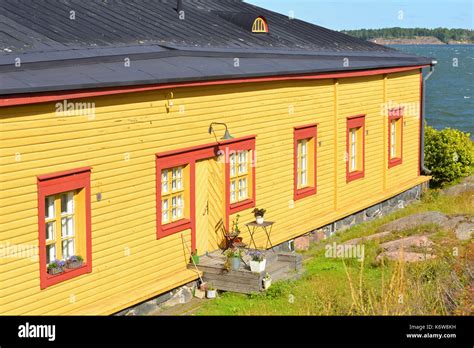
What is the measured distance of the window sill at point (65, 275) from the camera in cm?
1217

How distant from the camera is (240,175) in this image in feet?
56.7

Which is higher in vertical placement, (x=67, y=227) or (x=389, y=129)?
(x=389, y=129)

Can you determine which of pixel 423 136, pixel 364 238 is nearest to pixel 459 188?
pixel 423 136

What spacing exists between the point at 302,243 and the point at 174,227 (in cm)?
531

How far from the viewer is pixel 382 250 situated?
58.3 feet

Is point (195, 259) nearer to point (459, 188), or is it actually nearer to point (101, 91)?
point (101, 91)

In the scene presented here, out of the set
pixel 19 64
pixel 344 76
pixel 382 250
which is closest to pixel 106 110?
pixel 19 64

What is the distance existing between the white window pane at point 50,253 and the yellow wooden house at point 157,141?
2 cm

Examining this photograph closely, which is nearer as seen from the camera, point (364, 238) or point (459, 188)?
point (364, 238)

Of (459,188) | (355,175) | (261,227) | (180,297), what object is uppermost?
(355,175)

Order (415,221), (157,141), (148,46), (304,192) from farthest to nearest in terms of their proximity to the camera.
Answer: (415,221) < (304,192) < (148,46) < (157,141)

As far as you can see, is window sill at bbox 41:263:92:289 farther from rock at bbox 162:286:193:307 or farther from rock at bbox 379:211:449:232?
rock at bbox 379:211:449:232

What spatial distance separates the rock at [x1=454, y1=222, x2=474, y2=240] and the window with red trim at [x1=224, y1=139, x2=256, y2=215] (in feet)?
16.4

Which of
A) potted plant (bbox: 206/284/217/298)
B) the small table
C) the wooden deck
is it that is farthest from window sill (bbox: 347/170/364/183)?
potted plant (bbox: 206/284/217/298)
